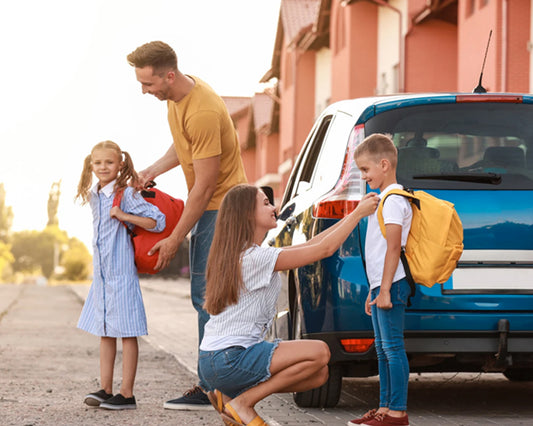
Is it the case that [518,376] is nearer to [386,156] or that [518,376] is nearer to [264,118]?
[386,156]

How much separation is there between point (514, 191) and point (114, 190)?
2370 millimetres

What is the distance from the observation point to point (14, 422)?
6.39m

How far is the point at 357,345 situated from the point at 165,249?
4.34 feet

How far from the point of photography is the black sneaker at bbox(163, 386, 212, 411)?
7.01 m

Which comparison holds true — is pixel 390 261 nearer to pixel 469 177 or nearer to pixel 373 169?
pixel 373 169

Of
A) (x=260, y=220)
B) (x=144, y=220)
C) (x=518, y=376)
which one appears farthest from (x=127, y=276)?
(x=518, y=376)

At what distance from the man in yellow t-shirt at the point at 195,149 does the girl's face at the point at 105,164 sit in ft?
0.71

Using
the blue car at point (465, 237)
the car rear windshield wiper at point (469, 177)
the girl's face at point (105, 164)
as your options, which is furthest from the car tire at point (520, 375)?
the girl's face at point (105, 164)

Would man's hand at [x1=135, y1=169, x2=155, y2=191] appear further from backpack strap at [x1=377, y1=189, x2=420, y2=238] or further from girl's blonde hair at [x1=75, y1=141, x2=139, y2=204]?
backpack strap at [x1=377, y1=189, x2=420, y2=238]

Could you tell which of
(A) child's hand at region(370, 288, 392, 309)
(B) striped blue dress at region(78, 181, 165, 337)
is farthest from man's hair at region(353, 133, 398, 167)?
(B) striped blue dress at region(78, 181, 165, 337)

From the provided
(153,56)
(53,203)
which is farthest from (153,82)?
(53,203)

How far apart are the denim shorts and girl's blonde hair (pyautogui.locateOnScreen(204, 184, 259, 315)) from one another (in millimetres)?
211

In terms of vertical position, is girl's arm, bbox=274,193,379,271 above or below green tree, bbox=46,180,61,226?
below

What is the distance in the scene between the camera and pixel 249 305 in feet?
17.9
